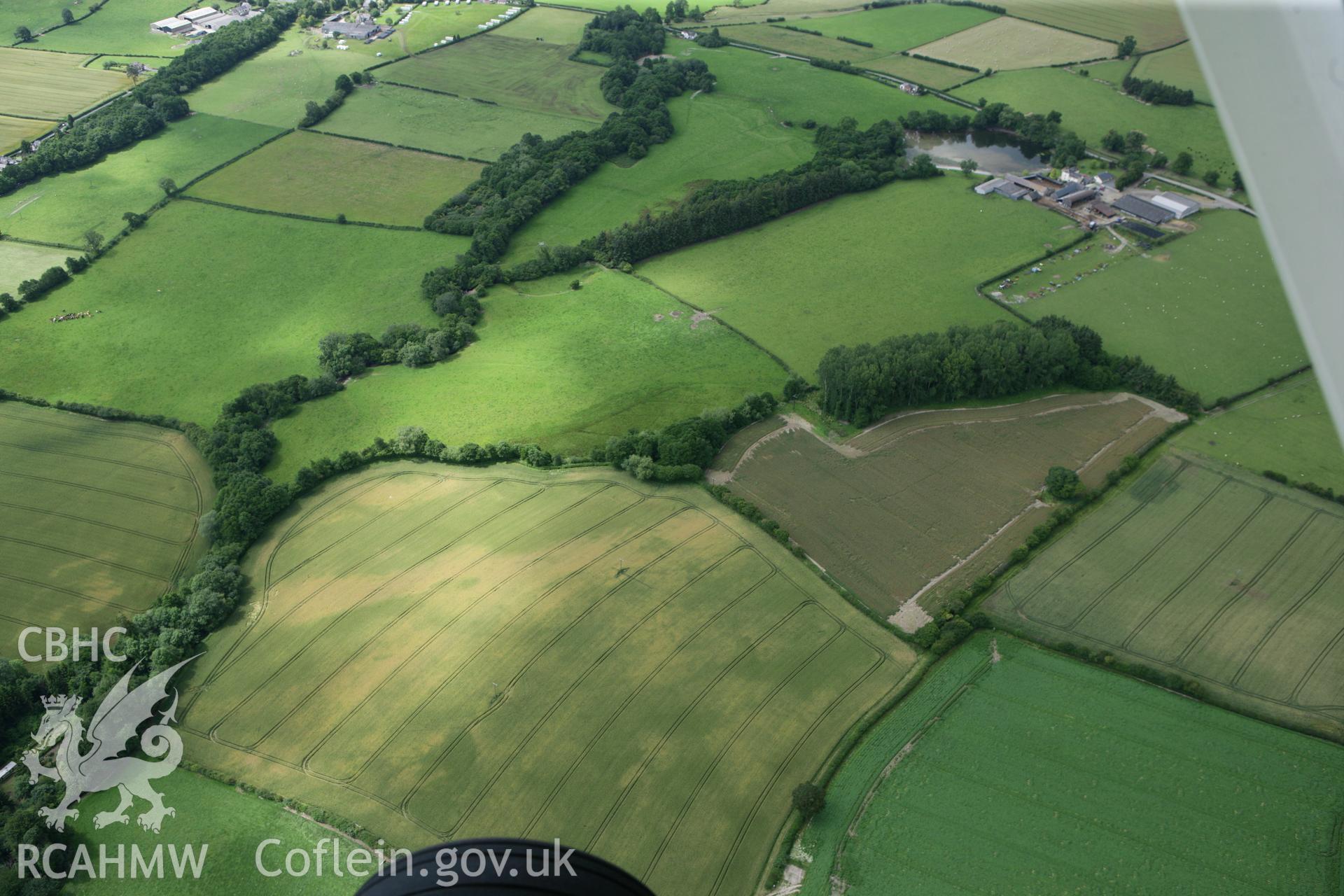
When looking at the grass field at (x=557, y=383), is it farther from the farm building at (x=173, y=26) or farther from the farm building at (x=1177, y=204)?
the farm building at (x=173, y=26)

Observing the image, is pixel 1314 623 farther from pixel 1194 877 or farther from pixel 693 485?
pixel 693 485

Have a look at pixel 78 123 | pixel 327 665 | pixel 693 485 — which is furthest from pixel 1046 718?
pixel 78 123

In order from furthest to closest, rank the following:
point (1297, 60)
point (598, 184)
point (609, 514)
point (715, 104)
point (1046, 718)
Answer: point (715, 104), point (598, 184), point (609, 514), point (1046, 718), point (1297, 60)

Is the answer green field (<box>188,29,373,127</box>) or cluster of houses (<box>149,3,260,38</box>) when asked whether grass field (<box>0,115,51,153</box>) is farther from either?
cluster of houses (<box>149,3,260,38</box>)

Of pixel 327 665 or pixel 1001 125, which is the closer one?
pixel 327 665

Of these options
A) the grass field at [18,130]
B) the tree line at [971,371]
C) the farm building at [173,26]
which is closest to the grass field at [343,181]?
the grass field at [18,130]

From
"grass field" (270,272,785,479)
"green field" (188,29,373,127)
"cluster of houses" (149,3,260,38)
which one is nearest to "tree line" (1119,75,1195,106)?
"grass field" (270,272,785,479)

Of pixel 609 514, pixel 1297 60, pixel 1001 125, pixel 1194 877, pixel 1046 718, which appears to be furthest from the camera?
pixel 1001 125
